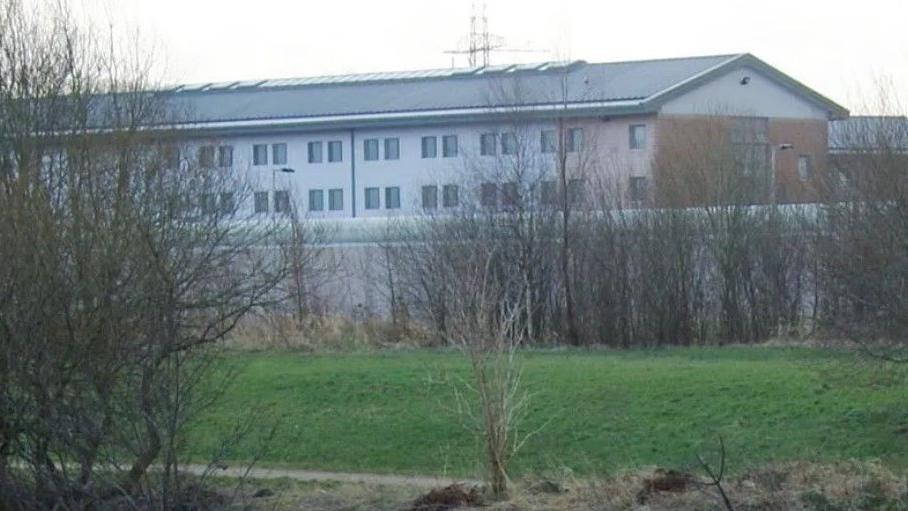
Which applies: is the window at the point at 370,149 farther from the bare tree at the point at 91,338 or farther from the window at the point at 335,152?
the bare tree at the point at 91,338

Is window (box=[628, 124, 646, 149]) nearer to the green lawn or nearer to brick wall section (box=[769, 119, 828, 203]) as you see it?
brick wall section (box=[769, 119, 828, 203])

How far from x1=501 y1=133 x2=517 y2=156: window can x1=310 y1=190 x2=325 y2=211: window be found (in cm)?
2091

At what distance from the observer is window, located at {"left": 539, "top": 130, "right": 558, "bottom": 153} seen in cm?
4530

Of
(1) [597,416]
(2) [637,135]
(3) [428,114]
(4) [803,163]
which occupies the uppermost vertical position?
(3) [428,114]

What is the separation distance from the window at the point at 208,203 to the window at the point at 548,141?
62.1ft

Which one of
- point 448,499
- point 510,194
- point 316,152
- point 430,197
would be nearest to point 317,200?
point 316,152

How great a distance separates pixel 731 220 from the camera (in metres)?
39.4

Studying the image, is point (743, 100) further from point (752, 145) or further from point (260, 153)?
point (260, 153)

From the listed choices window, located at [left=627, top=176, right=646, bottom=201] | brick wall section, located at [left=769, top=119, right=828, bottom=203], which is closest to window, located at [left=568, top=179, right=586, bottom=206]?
window, located at [left=627, top=176, right=646, bottom=201]

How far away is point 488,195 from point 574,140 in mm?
7890

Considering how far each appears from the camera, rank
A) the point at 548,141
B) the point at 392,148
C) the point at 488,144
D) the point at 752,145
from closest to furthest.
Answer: the point at 548,141 < the point at 752,145 < the point at 488,144 < the point at 392,148

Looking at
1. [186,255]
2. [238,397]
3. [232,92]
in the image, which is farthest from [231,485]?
[232,92]

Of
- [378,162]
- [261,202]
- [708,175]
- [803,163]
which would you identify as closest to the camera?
[708,175]

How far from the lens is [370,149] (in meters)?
66.7
